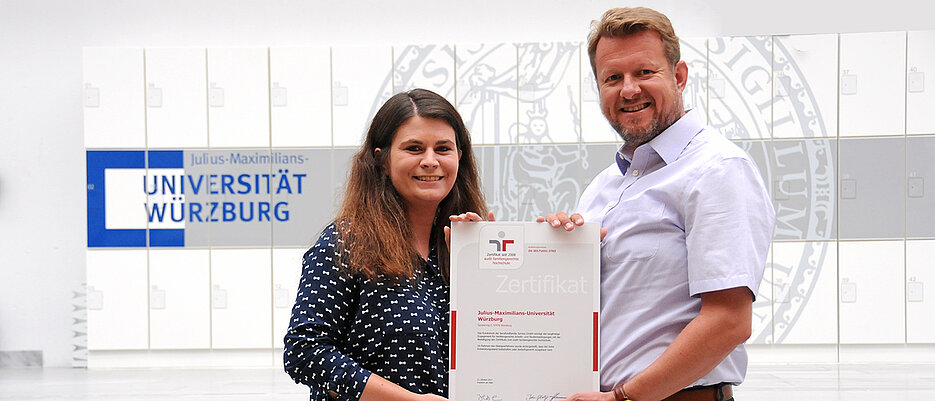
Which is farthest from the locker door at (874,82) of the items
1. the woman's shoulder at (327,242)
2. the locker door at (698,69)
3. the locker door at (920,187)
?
the woman's shoulder at (327,242)

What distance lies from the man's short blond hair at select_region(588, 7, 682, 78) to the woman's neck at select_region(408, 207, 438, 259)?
54cm

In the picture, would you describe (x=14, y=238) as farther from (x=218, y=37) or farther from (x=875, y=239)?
(x=875, y=239)

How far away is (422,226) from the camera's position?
1674 mm

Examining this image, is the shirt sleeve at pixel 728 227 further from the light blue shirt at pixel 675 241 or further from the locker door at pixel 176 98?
the locker door at pixel 176 98

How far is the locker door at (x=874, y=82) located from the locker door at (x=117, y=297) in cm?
500

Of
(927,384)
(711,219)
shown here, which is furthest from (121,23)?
(927,384)

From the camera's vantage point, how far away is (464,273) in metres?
1.47

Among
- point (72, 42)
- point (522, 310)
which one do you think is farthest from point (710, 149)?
point (72, 42)

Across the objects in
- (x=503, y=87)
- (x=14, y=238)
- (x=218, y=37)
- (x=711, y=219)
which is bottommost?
(x=14, y=238)

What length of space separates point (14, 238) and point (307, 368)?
5.42 meters

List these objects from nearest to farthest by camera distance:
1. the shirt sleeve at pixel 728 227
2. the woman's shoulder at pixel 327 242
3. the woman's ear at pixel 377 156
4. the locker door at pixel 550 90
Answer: the shirt sleeve at pixel 728 227 < the woman's shoulder at pixel 327 242 < the woman's ear at pixel 377 156 < the locker door at pixel 550 90

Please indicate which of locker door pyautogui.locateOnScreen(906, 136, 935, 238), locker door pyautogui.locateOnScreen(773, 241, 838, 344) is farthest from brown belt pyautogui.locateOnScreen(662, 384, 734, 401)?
locker door pyautogui.locateOnScreen(906, 136, 935, 238)

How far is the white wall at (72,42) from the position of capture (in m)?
5.75

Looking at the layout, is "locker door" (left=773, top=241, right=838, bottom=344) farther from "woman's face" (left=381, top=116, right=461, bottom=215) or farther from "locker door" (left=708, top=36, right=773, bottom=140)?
"woman's face" (left=381, top=116, right=461, bottom=215)
